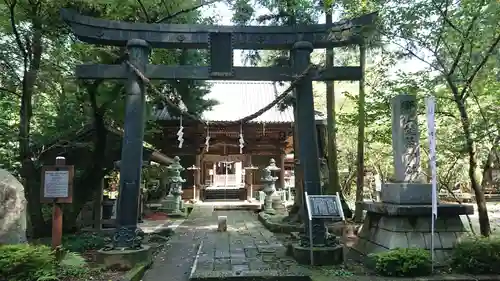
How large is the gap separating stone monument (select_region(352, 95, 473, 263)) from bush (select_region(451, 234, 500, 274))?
566 mm

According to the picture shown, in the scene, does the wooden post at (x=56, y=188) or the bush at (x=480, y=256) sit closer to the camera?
the bush at (x=480, y=256)

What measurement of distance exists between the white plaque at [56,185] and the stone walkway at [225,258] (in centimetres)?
220

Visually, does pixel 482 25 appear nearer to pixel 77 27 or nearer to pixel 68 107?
pixel 77 27

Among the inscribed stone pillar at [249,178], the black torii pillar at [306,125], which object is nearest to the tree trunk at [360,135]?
the black torii pillar at [306,125]

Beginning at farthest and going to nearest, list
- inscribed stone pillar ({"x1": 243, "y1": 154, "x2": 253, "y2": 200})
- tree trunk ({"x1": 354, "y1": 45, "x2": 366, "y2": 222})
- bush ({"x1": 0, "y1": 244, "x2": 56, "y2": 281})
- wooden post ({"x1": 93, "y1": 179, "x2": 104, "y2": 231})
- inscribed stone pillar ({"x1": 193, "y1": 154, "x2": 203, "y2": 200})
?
inscribed stone pillar ({"x1": 243, "y1": 154, "x2": 253, "y2": 200})
inscribed stone pillar ({"x1": 193, "y1": 154, "x2": 203, "y2": 200})
wooden post ({"x1": 93, "y1": 179, "x2": 104, "y2": 231})
tree trunk ({"x1": 354, "y1": 45, "x2": 366, "y2": 222})
bush ({"x1": 0, "y1": 244, "x2": 56, "y2": 281})

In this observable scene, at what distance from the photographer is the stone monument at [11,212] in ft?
19.6

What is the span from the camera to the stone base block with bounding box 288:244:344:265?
6.94 m

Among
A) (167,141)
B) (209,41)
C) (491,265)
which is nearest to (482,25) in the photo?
(491,265)

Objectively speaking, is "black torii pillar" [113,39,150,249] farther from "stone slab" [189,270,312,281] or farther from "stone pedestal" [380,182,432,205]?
"stone pedestal" [380,182,432,205]

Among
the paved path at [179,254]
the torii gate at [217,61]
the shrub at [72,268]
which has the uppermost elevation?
the torii gate at [217,61]

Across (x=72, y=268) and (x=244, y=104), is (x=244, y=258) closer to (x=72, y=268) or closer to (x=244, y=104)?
(x=72, y=268)

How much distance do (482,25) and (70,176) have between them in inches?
330

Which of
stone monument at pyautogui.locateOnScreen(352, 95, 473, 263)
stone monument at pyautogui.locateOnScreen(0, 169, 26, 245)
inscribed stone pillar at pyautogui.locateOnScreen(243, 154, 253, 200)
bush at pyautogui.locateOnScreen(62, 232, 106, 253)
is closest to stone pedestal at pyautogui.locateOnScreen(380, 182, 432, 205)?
stone monument at pyautogui.locateOnScreen(352, 95, 473, 263)

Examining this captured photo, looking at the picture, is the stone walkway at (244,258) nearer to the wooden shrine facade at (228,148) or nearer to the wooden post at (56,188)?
the wooden post at (56,188)
